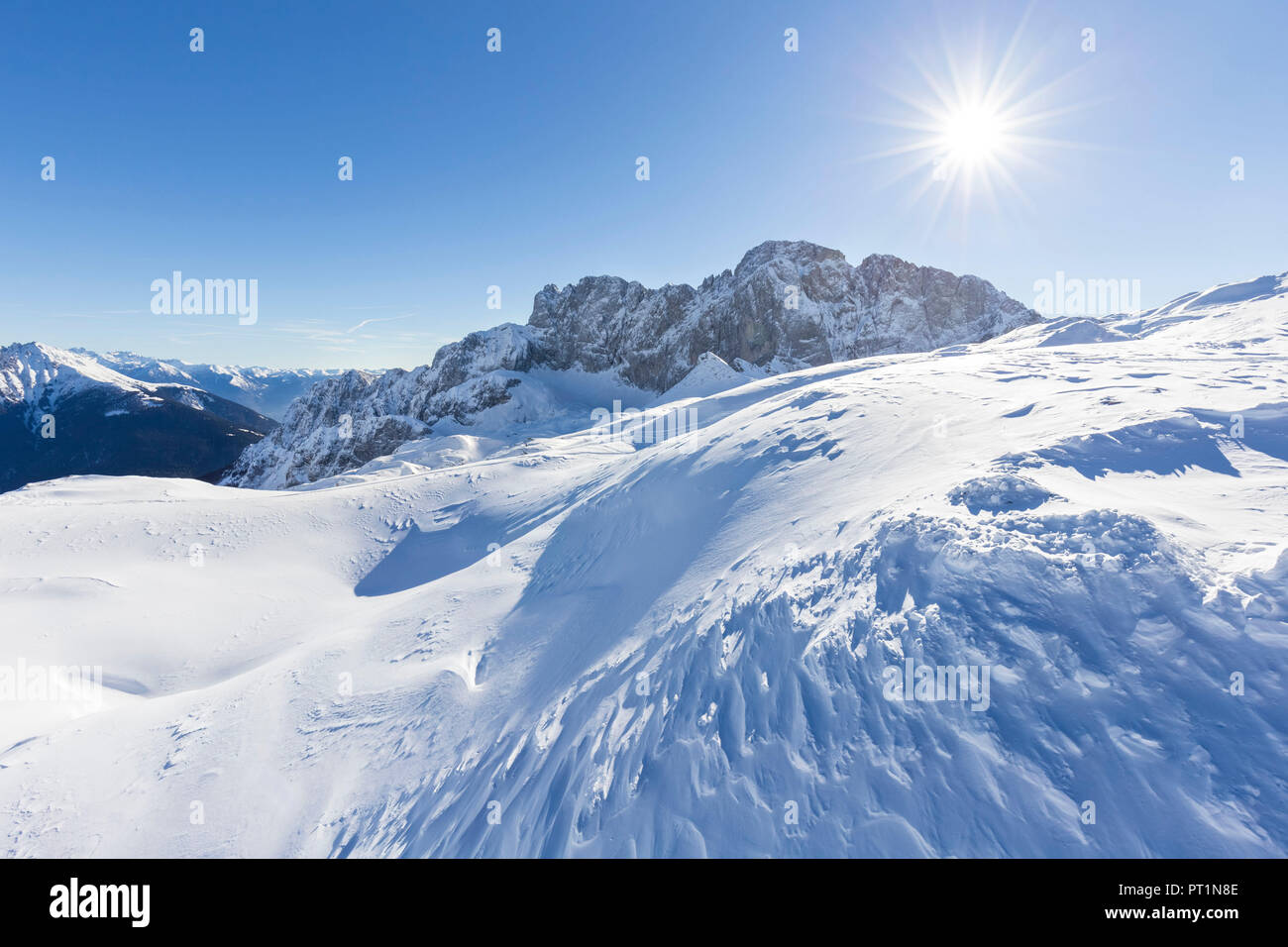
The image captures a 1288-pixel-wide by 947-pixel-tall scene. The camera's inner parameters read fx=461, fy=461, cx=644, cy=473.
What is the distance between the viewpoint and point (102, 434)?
160250 millimetres

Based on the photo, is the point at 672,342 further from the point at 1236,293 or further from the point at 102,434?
the point at 102,434

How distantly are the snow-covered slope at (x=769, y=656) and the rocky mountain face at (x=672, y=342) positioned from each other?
90.9m

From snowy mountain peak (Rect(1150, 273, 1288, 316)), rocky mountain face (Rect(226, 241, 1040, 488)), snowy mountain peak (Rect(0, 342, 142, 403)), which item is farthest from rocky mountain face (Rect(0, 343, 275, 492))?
snowy mountain peak (Rect(1150, 273, 1288, 316))

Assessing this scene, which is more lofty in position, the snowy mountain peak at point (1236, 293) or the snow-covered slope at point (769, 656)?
the snowy mountain peak at point (1236, 293)

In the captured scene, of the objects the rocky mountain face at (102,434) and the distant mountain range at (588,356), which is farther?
the rocky mountain face at (102,434)

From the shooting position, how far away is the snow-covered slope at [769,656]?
399 cm

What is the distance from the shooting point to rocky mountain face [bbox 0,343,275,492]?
150875 mm

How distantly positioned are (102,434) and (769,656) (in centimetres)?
24522

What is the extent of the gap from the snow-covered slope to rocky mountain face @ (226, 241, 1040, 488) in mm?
90911

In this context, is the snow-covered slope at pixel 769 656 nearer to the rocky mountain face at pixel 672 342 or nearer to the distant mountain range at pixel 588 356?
the distant mountain range at pixel 588 356

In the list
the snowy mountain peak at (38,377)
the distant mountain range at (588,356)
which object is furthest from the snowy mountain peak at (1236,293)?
the snowy mountain peak at (38,377)

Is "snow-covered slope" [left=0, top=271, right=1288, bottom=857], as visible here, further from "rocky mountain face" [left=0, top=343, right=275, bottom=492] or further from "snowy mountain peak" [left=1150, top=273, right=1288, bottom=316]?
"rocky mountain face" [left=0, top=343, right=275, bottom=492]
